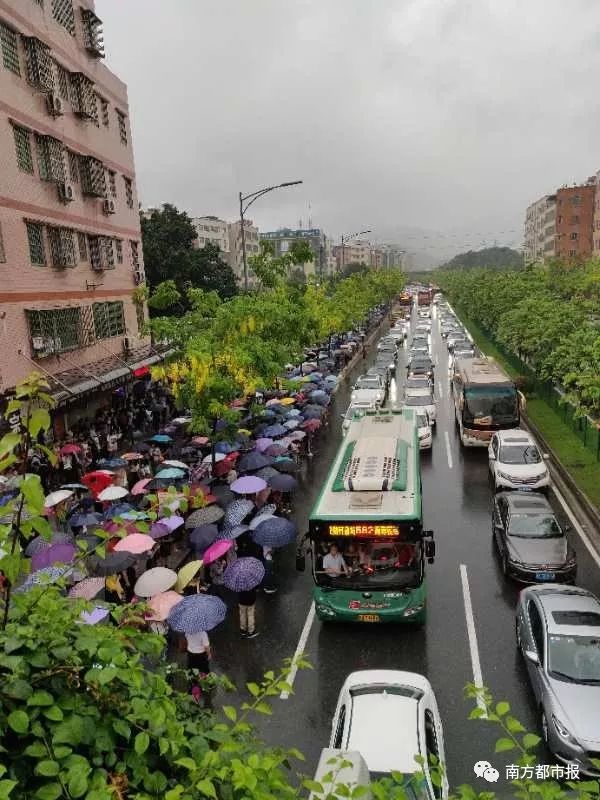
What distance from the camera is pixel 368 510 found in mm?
11695

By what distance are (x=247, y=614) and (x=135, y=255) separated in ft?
80.8

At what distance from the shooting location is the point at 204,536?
44.9ft

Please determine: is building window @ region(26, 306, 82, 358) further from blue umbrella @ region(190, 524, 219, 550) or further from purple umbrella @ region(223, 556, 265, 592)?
purple umbrella @ region(223, 556, 265, 592)

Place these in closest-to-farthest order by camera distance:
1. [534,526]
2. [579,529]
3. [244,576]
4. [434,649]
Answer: [244,576] < [434,649] < [534,526] < [579,529]

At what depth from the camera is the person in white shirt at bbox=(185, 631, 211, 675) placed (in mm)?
10391

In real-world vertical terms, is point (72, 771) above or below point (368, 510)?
above

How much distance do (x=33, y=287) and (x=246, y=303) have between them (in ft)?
24.1

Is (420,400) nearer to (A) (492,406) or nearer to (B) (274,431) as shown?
(A) (492,406)

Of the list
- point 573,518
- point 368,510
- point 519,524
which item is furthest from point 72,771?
point 573,518

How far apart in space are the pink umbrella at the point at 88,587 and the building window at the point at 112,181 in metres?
22.8

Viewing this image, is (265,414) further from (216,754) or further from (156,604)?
(216,754)

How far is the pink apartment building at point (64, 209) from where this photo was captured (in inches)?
779

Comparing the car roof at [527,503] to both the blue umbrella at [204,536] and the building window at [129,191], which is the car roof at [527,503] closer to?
the blue umbrella at [204,536]

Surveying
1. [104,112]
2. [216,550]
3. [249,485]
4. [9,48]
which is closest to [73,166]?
[104,112]
